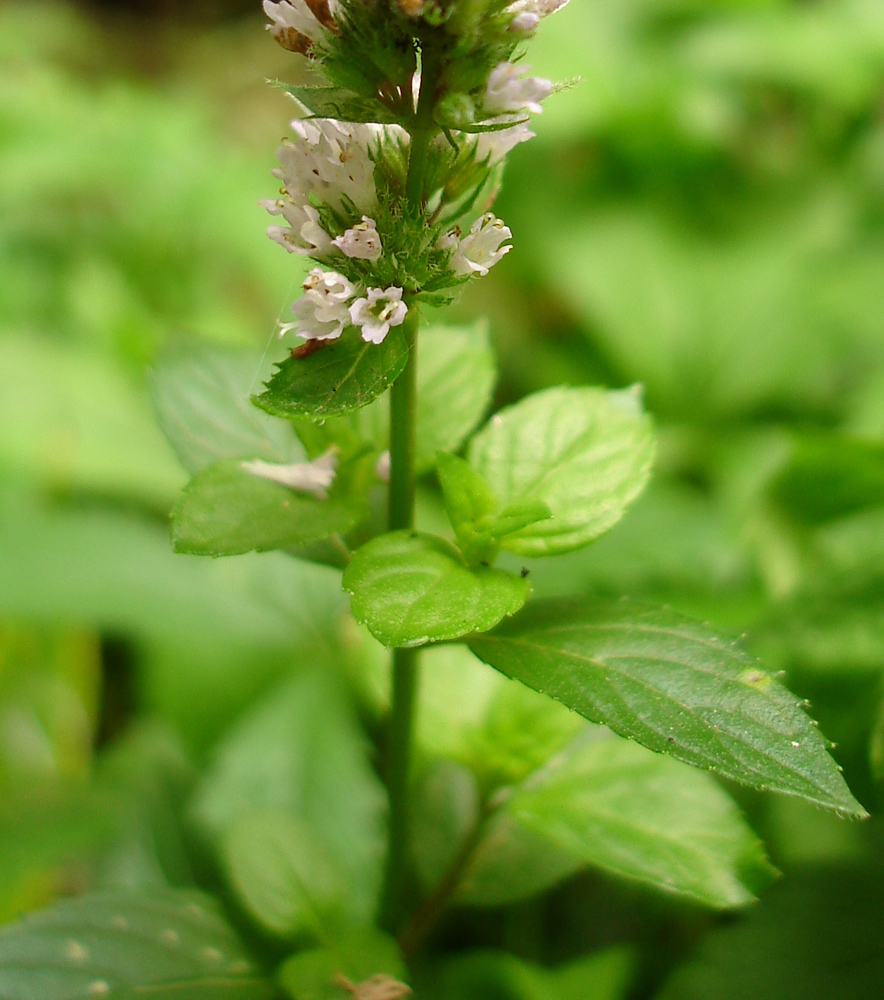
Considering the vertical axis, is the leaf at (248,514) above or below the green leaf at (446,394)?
below

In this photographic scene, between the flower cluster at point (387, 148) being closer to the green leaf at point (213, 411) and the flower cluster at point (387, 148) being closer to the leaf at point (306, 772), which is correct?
the green leaf at point (213, 411)

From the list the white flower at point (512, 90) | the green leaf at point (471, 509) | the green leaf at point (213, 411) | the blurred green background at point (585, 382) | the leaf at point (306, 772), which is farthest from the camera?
the leaf at point (306, 772)

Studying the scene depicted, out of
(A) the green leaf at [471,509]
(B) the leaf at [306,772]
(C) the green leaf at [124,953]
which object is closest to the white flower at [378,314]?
(A) the green leaf at [471,509]

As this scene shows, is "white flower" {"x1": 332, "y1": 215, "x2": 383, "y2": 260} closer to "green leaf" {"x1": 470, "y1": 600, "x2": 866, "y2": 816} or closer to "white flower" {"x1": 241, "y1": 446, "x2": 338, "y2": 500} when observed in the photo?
"white flower" {"x1": 241, "y1": 446, "x2": 338, "y2": 500}

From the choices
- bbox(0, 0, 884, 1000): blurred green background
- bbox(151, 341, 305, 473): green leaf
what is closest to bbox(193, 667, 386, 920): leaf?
bbox(0, 0, 884, 1000): blurred green background

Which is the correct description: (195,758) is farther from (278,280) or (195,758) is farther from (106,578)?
(278,280)

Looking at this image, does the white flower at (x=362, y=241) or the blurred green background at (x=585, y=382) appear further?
the blurred green background at (x=585, y=382)
